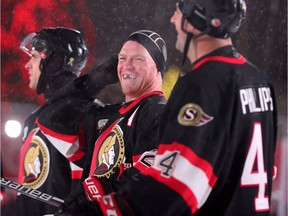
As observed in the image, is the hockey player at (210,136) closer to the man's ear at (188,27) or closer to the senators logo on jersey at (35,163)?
the man's ear at (188,27)

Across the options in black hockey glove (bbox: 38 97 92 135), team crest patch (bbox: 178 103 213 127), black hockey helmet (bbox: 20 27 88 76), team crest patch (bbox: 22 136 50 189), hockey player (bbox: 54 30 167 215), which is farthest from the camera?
black hockey helmet (bbox: 20 27 88 76)

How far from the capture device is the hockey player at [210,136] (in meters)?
1.49

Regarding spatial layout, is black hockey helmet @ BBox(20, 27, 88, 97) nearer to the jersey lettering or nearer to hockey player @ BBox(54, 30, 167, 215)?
hockey player @ BBox(54, 30, 167, 215)

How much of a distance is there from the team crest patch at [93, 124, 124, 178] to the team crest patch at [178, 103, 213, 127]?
0.69 meters

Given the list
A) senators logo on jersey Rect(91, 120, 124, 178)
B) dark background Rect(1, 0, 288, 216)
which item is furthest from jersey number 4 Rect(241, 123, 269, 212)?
dark background Rect(1, 0, 288, 216)

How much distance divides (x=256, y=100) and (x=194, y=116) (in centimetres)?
19

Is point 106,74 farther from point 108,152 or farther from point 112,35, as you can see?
point 112,35

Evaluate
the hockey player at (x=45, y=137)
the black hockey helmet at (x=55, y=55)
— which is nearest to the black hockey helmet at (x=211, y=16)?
the hockey player at (x=45, y=137)

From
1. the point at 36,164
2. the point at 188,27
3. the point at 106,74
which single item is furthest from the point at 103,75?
the point at 188,27

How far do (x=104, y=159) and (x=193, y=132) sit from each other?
2.62ft

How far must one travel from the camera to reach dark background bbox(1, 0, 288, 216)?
3.69 m

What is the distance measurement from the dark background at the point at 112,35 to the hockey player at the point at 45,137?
31.4 inches

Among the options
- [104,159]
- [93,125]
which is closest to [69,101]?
[93,125]

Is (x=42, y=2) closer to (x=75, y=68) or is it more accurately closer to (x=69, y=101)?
(x=75, y=68)
